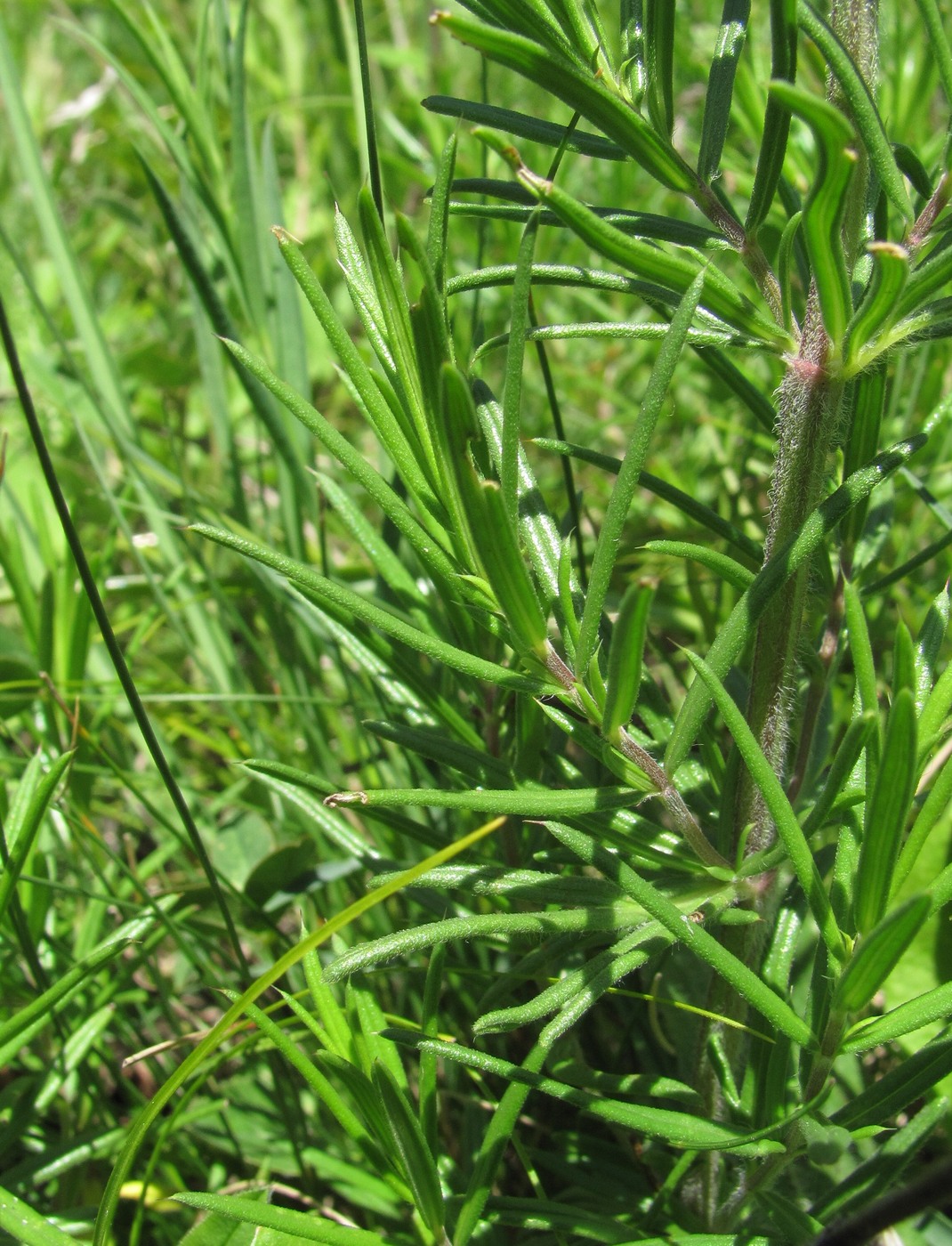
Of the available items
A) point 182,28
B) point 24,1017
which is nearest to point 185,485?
point 24,1017

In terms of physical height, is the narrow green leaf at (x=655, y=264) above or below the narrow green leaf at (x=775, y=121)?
below

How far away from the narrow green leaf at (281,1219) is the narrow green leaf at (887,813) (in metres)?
0.36

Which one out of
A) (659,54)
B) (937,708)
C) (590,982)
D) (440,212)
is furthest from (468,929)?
(659,54)

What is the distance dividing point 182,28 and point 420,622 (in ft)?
8.87

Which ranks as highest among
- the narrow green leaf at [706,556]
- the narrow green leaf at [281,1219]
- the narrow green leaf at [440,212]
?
the narrow green leaf at [440,212]

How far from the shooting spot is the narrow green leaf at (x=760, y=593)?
23.2 inches

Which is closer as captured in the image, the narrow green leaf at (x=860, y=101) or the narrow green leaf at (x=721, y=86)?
the narrow green leaf at (x=860, y=101)

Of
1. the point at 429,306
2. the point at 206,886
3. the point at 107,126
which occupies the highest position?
the point at 107,126

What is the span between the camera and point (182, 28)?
2.88 meters

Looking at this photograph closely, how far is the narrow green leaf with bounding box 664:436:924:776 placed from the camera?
1.93 feet

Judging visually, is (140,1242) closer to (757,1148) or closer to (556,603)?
(757,1148)

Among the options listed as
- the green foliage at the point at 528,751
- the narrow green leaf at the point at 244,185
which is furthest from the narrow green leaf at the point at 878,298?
the narrow green leaf at the point at 244,185

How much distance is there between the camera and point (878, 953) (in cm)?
51

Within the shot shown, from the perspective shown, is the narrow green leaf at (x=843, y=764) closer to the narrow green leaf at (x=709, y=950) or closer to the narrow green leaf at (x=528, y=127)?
the narrow green leaf at (x=709, y=950)
